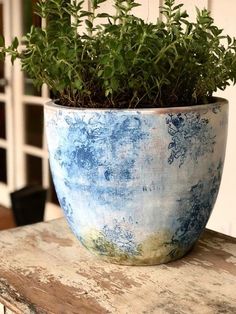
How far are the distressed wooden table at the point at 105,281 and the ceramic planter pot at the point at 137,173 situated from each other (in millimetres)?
31

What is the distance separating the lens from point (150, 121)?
562mm

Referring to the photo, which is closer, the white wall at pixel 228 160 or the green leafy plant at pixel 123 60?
the green leafy plant at pixel 123 60

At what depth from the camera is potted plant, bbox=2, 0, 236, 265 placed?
1.85 ft

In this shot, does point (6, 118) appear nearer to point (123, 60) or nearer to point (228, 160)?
point (228, 160)

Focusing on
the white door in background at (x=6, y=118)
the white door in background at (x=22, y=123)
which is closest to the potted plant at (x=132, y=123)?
the white door in background at (x=22, y=123)

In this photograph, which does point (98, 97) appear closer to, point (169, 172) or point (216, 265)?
point (169, 172)

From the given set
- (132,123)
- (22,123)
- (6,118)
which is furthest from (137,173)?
(6,118)

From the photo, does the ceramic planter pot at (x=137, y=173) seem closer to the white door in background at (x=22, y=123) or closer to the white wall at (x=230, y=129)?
the white wall at (x=230, y=129)

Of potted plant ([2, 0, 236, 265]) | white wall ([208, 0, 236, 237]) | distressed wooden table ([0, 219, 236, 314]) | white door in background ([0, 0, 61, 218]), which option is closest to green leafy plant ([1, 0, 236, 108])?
potted plant ([2, 0, 236, 265])

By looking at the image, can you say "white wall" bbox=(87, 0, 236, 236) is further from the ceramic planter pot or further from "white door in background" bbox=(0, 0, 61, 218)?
"white door in background" bbox=(0, 0, 61, 218)

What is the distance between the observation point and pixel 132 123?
564mm

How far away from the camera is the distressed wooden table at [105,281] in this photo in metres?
0.55

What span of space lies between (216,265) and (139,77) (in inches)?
11.2

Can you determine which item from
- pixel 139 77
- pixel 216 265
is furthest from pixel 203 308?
pixel 139 77
